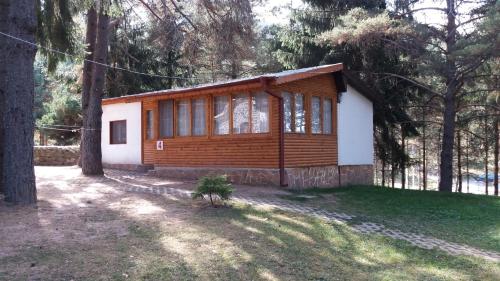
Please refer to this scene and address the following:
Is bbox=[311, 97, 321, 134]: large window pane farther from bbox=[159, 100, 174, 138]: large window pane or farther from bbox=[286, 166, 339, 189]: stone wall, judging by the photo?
bbox=[159, 100, 174, 138]: large window pane

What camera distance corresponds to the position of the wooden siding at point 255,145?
38.4 ft

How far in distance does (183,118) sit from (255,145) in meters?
2.92

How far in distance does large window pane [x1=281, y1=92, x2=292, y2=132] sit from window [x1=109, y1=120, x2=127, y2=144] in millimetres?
6760

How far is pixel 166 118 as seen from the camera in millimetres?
14328

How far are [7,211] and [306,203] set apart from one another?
18.5ft

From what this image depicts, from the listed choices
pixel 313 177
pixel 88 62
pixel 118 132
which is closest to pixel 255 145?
pixel 313 177

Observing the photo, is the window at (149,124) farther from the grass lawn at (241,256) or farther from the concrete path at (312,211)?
the grass lawn at (241,256)

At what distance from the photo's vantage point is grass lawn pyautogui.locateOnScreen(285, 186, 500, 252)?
8262mm

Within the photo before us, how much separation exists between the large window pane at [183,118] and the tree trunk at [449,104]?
25.4ft

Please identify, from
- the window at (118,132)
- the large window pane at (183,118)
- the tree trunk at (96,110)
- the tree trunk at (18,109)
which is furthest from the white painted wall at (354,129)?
the tree trunk at (18,109)

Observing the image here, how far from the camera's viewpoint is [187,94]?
13.2m

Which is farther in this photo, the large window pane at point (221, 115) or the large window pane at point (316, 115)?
the large window pane at point (316, 115)

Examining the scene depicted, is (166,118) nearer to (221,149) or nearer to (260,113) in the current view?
(221,149)

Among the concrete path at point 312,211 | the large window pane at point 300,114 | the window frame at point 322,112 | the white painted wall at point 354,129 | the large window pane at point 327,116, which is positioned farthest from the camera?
the white painted wall at point 354,129
